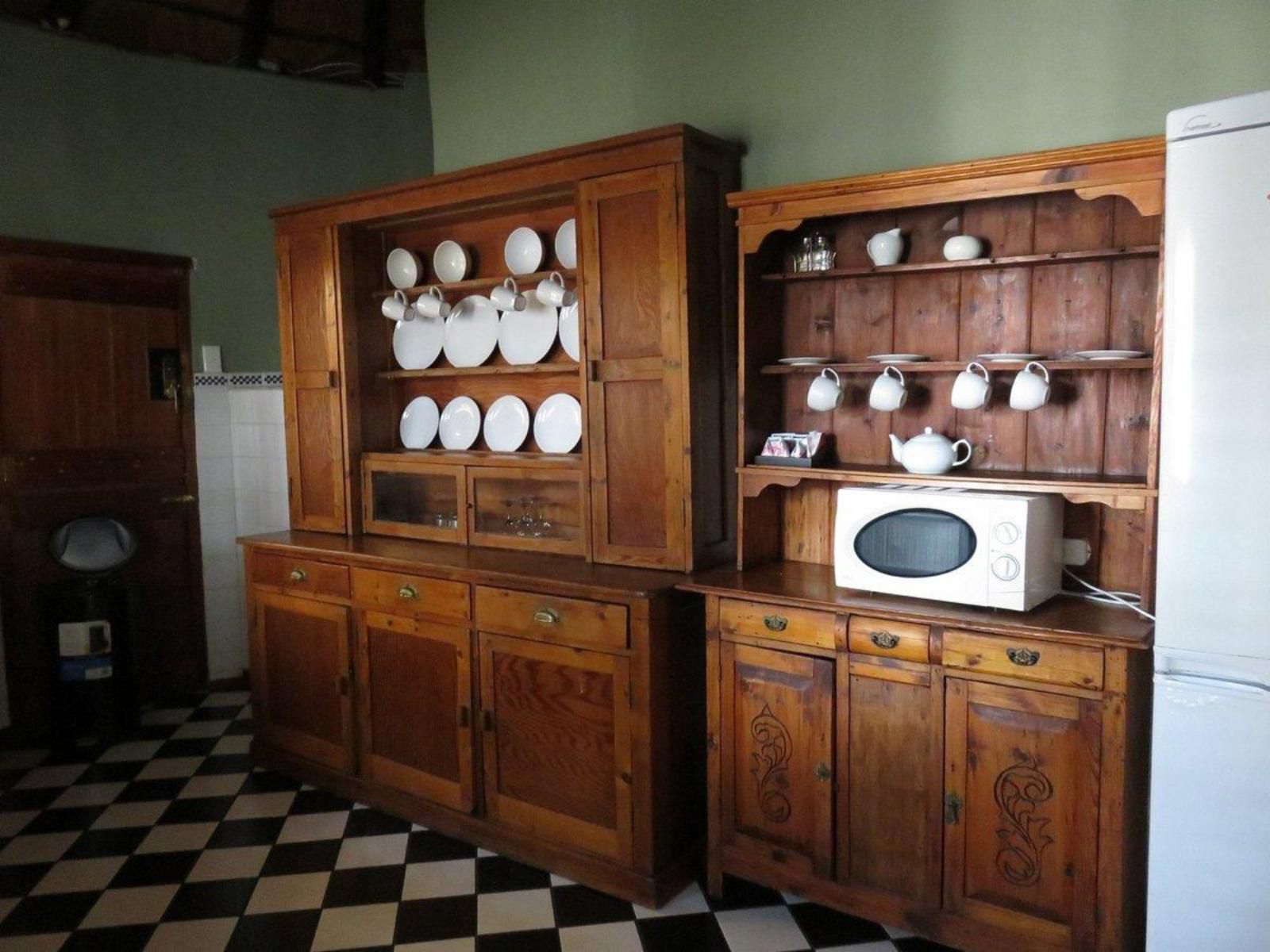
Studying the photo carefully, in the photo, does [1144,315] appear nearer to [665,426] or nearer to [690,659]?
[665,426]

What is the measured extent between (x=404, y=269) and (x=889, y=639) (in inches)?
88.8

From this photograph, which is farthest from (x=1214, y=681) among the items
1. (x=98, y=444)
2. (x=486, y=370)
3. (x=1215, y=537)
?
(x=98, y=444)

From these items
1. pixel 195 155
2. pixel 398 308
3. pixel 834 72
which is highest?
pixel 195 155

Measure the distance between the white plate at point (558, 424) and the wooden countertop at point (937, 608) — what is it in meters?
0.77

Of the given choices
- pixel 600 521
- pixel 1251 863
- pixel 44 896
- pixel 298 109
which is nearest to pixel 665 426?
pixel 600 521

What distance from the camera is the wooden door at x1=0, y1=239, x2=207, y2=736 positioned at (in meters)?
3.89

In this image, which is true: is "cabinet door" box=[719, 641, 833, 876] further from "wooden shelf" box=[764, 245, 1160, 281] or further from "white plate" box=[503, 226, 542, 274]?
"white plate" box=[503, 226, 542, 274]

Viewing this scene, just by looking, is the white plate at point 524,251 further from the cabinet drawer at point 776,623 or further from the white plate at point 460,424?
the cabinet drawer at point 776,623

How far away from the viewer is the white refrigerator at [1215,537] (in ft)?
5.98

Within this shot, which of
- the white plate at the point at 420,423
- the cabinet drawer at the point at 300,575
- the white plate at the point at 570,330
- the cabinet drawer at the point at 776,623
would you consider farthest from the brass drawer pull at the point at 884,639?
the white plate at the point at 420,423

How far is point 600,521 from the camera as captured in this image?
115 inches

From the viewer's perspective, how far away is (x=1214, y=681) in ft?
6.24

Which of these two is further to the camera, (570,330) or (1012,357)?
(570,330)

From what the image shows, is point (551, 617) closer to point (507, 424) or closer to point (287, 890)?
point (507, 424)
